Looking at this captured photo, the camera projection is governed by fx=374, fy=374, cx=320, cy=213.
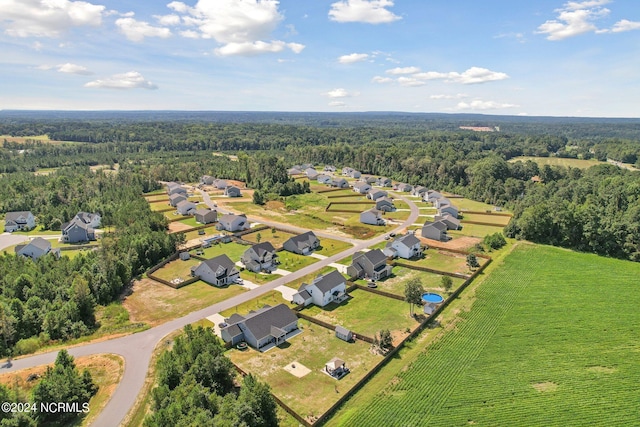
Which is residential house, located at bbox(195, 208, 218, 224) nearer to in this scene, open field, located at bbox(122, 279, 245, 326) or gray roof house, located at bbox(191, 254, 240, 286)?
gray roof house, located at bbox(191, 254, 240, 286)

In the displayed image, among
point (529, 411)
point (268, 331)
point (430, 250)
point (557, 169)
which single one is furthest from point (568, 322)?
point (557, 169)

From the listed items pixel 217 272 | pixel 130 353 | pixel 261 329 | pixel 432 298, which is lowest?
pixel 130 353

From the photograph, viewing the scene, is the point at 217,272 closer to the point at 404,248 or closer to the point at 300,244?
the point at 300,244

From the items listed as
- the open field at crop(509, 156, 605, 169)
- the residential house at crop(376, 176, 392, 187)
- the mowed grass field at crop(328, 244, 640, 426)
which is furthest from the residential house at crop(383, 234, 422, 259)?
the open field at crop(509, 156, 605, 169)

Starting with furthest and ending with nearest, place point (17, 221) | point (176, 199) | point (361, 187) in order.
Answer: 1. point (361, 187)
2. point (176, 199)
3. point (17, 221)

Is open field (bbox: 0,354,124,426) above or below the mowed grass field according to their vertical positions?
below

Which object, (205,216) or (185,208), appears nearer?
(205,216)

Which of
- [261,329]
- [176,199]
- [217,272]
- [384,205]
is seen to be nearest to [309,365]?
[261,329]
